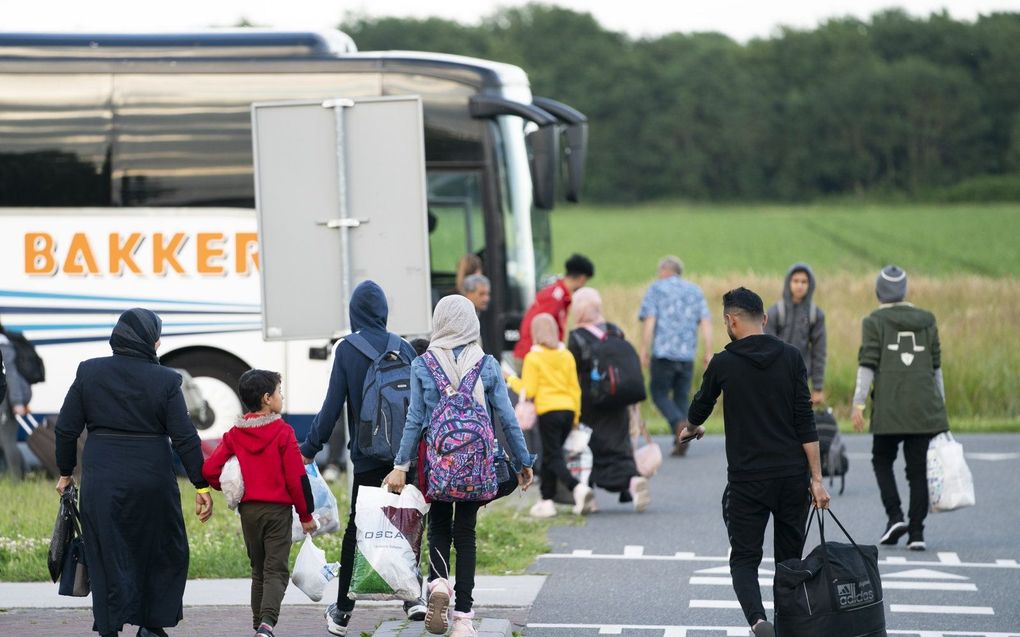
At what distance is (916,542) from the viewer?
10172mm

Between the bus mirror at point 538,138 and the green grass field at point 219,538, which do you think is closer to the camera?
the green grass field at point 219,538

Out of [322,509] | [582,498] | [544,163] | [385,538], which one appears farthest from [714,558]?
[544,163]

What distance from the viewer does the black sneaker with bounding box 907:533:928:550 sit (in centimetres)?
1016

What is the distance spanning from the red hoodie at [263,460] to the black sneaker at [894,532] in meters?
4.73

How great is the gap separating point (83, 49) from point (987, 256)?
138 feet

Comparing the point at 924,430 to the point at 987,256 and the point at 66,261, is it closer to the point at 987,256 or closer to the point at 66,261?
the point at 66,261

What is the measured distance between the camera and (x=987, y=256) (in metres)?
52.0

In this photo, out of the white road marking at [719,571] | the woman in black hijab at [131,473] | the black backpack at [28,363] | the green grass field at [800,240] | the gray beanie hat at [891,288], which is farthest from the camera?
the green grass field at [800,240]

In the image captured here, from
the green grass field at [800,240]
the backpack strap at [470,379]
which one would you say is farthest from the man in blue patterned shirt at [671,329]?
the green grass field at [800,240]

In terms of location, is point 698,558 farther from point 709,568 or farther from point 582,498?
point 582,498

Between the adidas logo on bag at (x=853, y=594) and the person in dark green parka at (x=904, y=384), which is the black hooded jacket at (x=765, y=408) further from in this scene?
the person in dark green parka at (x=904, y=384)

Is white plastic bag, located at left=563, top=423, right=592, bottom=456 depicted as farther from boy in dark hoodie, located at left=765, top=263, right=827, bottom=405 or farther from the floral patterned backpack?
the floral patterned backpack

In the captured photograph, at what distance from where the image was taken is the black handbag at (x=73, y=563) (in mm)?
6781

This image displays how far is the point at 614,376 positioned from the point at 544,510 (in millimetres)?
1076
